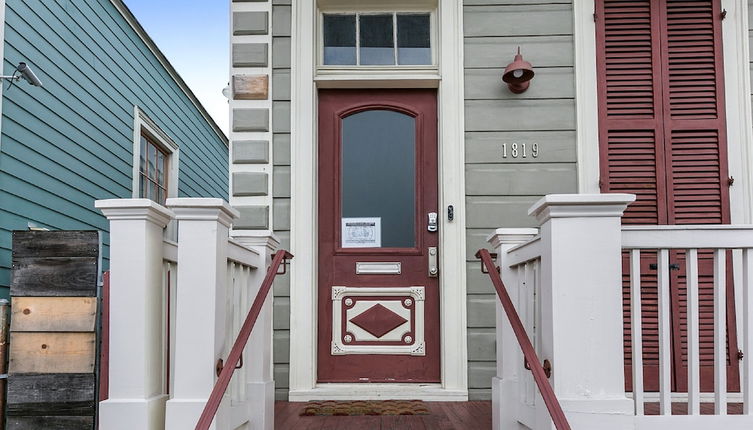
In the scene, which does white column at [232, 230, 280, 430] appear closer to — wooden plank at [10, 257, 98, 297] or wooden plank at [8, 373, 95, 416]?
wooden plank at [10, 257, 98, 297]

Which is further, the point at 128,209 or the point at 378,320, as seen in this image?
the point at 378,320

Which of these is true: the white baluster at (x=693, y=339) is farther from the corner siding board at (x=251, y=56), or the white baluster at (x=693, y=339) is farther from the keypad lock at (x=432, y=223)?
the corner siding board at (x=251, y=56)

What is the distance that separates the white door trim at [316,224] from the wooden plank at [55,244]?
3.59ft

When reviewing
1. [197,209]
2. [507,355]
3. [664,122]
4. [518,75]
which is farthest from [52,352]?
[664,122]

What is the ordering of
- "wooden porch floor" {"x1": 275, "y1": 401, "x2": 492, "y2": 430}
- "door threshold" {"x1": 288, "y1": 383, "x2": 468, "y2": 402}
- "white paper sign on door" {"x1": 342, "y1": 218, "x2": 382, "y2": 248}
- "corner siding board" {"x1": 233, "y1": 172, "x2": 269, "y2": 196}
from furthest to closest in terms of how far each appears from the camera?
1. "white paper sign on door" {"x1": 342, "y1": 218, "x2": 382, "y2": 248}
2. "corner siding board" {"x1": 233, "y1": 172, "x2": 269, "y2": 196}
3. "door threshold" {"x1": 288, "y1": 383, "x2": 468, "y2": 402}
4. "wooden porch floor" {"x1": 275, "y1": 401, "x2": 492, "y2": 430}

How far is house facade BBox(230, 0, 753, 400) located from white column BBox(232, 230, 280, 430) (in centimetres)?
90

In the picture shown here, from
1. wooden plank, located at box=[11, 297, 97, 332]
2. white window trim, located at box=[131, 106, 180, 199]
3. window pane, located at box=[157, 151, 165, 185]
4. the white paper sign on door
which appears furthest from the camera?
window pane, located at box=[157, 151, 165, 185]

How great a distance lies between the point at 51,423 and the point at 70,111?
10.5 feet

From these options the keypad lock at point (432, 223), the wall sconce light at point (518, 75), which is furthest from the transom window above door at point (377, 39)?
the keypad lock at point (432, 223)

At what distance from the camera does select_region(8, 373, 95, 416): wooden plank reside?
Result: 3.53m

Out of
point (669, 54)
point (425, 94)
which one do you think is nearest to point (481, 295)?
point (425, 94)

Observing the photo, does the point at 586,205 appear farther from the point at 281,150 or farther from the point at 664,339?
the point at 281,150

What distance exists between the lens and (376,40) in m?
4.25

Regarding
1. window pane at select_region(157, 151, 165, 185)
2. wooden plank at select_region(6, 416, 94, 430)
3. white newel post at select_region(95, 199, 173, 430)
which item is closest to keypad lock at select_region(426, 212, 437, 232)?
white newel post at select_region(95, 199, 173, 430)
